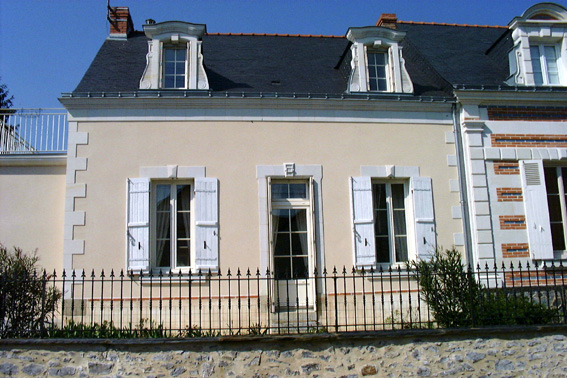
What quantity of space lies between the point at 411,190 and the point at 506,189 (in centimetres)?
158

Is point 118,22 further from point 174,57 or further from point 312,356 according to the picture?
point 312,356

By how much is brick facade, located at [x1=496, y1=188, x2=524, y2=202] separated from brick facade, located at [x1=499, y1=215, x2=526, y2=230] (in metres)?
0.29

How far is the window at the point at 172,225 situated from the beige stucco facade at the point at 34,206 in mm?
1586

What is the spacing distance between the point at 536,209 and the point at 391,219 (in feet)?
7.73

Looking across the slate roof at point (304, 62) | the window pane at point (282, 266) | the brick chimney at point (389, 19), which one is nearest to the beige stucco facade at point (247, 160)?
the window pane at point (282, 266)

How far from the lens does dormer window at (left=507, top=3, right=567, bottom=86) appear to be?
32.1ft

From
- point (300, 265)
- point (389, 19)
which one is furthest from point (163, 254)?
point (389, 19)

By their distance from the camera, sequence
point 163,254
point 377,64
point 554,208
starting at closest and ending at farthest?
point 163,254 → point 554,208 → point 377,64

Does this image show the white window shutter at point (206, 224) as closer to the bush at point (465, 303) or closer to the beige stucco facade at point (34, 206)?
the beige stucco facade at point (34, 206)

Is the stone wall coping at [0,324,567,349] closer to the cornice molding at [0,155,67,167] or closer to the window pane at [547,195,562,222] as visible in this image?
the window pane at [547,195,562,222]

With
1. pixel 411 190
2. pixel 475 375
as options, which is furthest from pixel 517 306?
pixel 411 190

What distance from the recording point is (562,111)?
962 centimetres

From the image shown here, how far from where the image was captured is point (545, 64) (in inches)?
391

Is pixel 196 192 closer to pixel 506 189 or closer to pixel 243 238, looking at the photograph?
pixel 243 238
